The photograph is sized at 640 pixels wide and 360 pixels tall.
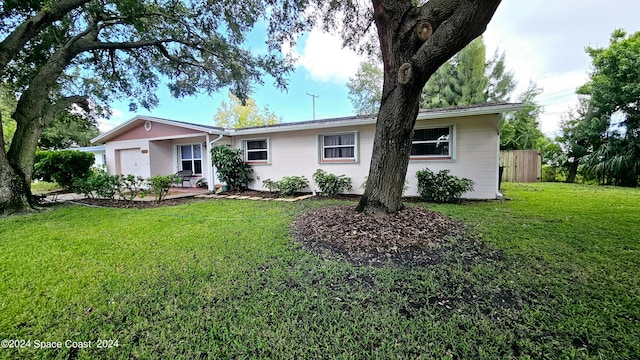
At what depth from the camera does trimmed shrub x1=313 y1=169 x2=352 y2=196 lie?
8969 mm

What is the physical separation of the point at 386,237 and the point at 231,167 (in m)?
8.07

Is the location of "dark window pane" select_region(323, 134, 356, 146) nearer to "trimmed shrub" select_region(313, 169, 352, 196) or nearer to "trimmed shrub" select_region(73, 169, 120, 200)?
"trimmed shrub" select_region(313, 169, 352, 196)

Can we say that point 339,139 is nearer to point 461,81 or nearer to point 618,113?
point 618,113

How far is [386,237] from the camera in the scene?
148 inches

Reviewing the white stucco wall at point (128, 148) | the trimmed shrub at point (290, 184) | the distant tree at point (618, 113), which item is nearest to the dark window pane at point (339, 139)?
the trimmed shrub at point (290, 184)

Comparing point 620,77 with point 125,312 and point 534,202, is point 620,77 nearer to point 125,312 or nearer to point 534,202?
point 534,202

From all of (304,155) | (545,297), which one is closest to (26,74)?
(304,155)

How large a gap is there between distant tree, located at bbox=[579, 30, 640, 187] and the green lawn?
10.7 metres

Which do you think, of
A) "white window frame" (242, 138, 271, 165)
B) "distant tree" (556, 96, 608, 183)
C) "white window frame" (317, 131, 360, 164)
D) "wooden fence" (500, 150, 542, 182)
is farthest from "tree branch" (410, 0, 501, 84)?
"distant tree" (556, 96, 608, 183)

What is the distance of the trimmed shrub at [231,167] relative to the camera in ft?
33.1

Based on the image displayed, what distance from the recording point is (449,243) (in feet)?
12.3

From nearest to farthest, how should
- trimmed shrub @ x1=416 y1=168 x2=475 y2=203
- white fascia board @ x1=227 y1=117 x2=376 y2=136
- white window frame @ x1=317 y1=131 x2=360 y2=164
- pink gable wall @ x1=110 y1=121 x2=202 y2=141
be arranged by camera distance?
trimmed shrub @ x1=416 y1=168 x2=475 y2=203 < white fascia board @ x1=227 y1=117 x2=376 y2=136 < white window frame @ x1=317 y1=131 x2=360 y2=164 < pink gable wall @ x1=110 y1=121 x2=202 y2=141

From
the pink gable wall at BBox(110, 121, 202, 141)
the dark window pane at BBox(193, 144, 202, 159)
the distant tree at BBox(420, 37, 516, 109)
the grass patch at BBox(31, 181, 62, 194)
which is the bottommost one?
the grass patch at BBox(31, 181, 62, 194)

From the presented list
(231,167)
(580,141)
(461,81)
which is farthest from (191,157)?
(580,141)
